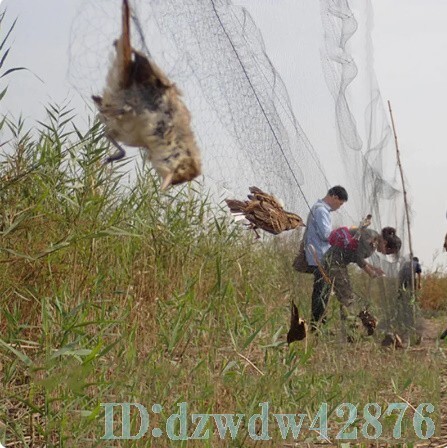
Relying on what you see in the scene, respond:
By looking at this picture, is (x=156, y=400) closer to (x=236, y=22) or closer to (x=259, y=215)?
(x=259, y=215)

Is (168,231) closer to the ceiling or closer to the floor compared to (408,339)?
Answer: closer to the ceiling

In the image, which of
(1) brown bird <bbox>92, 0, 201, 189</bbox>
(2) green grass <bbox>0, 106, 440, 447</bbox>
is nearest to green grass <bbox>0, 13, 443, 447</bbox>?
(2) green grass <bbox>0, 106, 440, 447</bbox>

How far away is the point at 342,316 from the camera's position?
263 cm

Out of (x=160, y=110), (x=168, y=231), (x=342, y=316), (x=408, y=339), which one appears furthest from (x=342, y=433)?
(x=160, y=110)

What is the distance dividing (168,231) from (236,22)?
0.69 metres

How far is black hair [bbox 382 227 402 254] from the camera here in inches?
110

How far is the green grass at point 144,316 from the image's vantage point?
2295 millimetres

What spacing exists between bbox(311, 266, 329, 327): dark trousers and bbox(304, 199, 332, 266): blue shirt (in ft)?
0.18

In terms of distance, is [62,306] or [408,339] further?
[408,339]

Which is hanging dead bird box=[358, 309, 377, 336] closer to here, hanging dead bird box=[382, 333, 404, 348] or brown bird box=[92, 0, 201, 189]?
hanging dead bird box=[382, 333, 404, 348]

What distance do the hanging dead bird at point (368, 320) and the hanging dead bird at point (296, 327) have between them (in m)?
0.26

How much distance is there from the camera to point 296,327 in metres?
2.49

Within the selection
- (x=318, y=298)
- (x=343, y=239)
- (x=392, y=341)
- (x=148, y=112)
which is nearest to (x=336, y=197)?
(x=343, y=239)

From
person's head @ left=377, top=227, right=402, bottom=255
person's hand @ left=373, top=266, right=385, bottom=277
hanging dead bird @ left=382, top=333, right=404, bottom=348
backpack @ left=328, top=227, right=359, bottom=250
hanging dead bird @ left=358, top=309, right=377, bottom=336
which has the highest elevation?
person's head @ left=377, top=227, right=402, bottom=255
